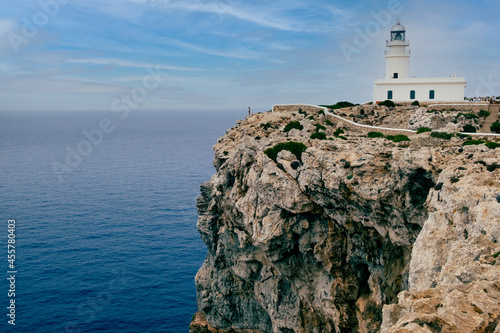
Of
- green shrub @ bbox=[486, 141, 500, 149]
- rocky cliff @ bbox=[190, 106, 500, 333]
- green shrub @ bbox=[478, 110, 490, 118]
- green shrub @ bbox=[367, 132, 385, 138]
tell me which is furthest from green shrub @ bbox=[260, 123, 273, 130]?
green shrub @ bbox=[486, 141, 500, 149]

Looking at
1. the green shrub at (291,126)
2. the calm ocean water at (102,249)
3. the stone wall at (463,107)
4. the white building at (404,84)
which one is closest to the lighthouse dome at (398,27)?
the white building at (404,84)

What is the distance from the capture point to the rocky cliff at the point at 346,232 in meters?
14.8

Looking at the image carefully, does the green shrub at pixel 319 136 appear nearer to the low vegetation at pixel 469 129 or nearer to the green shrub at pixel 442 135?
the green shrub at pixel 442 135

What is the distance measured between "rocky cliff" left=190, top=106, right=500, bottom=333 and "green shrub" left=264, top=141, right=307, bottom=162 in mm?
96

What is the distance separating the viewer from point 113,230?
73.7 metres

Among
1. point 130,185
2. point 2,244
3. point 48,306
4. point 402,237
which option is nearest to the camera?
point 402,237

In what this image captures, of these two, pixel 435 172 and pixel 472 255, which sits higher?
pixel 435 172

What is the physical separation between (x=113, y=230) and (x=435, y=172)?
59.7 metres

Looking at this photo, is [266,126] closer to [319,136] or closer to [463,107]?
[319,136]

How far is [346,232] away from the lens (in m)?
32.7

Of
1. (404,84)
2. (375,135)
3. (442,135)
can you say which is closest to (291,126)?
(375,135)

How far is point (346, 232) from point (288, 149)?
7.49m

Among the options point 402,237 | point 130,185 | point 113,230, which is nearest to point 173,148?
point 130,185

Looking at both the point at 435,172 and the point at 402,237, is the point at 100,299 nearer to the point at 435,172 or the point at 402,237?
the point at 402,237
